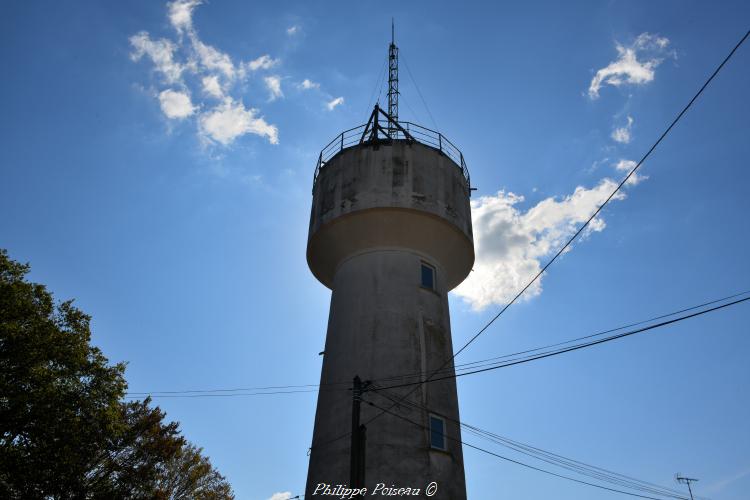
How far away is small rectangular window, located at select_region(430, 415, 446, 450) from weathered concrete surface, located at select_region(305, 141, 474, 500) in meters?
0.17

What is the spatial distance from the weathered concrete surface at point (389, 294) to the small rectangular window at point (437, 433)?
0.17 meters

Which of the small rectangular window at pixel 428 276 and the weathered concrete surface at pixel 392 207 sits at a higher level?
the weathered concrete surface at pixel 392 207

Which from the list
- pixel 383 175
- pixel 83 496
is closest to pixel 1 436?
pixel 83 496

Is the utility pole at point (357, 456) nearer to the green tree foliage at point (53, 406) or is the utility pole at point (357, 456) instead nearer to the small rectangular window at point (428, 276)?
the small rectangular window at point (428, 276)

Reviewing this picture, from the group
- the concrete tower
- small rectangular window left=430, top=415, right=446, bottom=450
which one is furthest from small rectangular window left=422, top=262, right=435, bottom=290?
small rectangular window left=430, top=415, right=446, bottom=450

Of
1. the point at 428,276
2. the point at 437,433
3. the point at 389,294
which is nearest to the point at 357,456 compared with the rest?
the point at 437,433

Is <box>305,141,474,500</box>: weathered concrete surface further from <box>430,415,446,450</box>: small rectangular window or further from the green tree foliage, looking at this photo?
the green tree foliage

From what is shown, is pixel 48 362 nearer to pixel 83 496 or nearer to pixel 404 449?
pixel 83 496

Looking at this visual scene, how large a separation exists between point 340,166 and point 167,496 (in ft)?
57.8

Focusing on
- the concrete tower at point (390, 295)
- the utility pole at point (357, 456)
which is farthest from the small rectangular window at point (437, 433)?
the utility pole at point (357, 456)

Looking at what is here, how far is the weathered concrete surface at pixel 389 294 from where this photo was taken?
13008 millimetres

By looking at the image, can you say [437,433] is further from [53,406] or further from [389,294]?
[53,406]

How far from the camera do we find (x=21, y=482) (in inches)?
599

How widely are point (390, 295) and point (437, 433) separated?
12.4 ft
